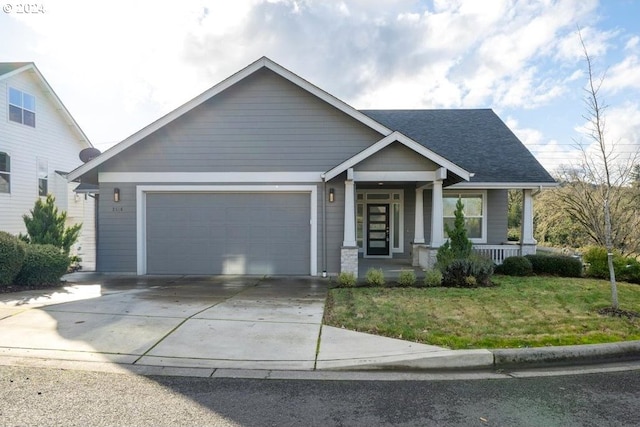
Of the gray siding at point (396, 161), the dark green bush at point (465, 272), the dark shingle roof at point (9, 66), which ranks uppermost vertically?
the dark shingle roof at point (9, 66)

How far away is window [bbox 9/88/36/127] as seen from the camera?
16.2 metres

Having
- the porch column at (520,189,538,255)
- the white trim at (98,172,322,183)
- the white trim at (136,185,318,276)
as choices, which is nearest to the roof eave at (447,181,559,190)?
the porch column at (520,189,538,255)

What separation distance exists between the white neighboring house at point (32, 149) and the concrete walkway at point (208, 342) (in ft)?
28.6

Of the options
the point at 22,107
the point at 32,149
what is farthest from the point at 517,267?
the point at 22,107

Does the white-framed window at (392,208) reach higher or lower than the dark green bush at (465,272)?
Result: higher

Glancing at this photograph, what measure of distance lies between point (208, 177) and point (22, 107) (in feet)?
39.8

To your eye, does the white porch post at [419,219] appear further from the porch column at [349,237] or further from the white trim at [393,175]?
the porch column at [349,237]

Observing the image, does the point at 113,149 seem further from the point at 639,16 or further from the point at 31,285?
the point at 639,16

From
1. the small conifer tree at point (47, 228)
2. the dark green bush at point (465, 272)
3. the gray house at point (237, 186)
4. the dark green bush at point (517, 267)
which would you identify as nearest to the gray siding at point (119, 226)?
the gray house at point (237, 186)

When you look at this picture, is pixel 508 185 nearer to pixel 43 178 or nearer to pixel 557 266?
pixel 557 266

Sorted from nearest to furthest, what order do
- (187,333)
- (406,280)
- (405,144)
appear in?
1. (187,333)
2. (406,280)
3. (405,144)

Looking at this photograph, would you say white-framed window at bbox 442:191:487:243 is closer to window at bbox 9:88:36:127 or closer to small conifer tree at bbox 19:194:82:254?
small conifer tree at bbox 19:194:82:254

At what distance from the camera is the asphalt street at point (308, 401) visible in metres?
3.23

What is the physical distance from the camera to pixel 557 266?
10984 mm
